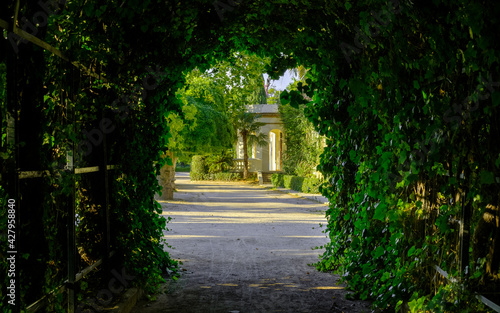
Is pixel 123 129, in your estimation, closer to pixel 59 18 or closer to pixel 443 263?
pixel 59 18

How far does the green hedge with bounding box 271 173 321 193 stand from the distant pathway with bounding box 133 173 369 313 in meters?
8.14

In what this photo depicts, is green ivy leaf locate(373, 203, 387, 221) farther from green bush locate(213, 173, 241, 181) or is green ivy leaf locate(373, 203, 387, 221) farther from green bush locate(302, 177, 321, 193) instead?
green bush locate(213, 173, 241, 181)

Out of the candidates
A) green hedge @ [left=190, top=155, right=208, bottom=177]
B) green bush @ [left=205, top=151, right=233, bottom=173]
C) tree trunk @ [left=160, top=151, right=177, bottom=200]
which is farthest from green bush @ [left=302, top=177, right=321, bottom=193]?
green hedge @ [left=190, top=155, right=208, bottom=177]

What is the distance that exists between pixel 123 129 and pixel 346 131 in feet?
9.35

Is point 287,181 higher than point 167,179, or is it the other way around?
point 167,179

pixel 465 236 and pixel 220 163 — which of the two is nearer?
pixel 465 236

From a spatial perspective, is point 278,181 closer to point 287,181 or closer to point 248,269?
point 287,181

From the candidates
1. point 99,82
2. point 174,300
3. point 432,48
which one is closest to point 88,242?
point 174,300

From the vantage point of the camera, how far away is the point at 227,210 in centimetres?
1805

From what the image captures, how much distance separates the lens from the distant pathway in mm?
5680

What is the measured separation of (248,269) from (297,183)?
1995 centimetres

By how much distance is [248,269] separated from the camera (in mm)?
7672

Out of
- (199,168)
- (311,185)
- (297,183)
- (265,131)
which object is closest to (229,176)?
(199,168)

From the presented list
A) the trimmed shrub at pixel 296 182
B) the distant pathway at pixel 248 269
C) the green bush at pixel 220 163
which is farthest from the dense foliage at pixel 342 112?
the green bush at pixel 220 163
